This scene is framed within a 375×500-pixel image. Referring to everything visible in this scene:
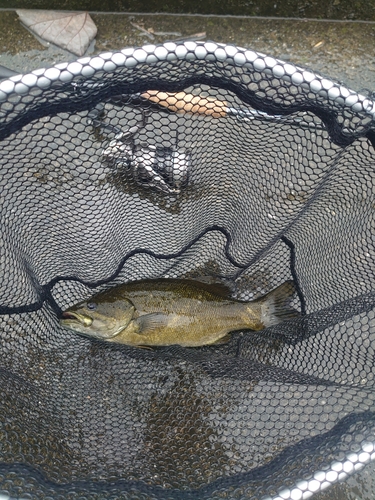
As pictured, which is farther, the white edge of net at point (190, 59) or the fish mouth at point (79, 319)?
the fish mouth at point (79, 319)

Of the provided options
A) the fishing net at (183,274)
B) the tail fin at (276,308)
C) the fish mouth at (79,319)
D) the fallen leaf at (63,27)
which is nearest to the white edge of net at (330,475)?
the fishing net at (183,274)

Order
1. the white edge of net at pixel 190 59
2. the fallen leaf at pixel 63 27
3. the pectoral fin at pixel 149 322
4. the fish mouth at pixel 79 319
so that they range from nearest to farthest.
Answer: the white edge of net at pixel 190 59, the fish mouth at pixel 79 319, the pectoral fin at pixel 149 322, the fallen leaf at pixel 63 27

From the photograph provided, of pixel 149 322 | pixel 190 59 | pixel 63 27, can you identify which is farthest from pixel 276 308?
pixel 63 27

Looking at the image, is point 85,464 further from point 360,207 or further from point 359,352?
point 360,207

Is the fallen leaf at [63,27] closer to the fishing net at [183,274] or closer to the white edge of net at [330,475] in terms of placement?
the fishing net at [183,274]

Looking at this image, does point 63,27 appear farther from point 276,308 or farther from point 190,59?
point 276,308

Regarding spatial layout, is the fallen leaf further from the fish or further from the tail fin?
the tail fin
